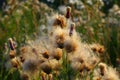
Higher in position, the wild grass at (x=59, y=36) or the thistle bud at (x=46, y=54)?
the thistle bud at (x=46, y=54)

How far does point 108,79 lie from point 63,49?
0.34 metres

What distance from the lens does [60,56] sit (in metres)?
2.48

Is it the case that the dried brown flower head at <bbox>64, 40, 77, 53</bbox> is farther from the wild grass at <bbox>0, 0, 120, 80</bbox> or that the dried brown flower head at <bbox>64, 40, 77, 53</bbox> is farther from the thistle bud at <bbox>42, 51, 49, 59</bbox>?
the thistle bud at <bbox>42, 51, 49, 59</bbox>

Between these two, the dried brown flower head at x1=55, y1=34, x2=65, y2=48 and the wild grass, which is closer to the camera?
the dried brown flower head at x1=55, y1=34, x2=65, y2=48

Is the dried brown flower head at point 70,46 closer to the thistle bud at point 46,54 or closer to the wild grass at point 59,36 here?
the wild grass at point 59,36

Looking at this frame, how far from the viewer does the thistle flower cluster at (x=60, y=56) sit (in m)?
2.48

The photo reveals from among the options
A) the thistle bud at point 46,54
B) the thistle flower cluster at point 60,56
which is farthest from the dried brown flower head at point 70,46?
the thistle bud at point 46,54

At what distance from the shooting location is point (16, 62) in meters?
2.71

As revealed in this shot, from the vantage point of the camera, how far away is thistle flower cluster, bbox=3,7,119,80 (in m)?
2.48

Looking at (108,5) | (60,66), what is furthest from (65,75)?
(108,5)

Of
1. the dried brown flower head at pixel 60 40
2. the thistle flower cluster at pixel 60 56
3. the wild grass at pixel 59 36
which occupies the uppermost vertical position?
the dried brown flower head at pixel 60 40

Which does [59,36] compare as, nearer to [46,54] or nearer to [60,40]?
[60,40]

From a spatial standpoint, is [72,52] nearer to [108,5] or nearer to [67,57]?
[67,57]

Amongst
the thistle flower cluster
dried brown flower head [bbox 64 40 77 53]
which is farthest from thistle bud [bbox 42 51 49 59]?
dried brown flower head [bbox 64 40 77 53]
